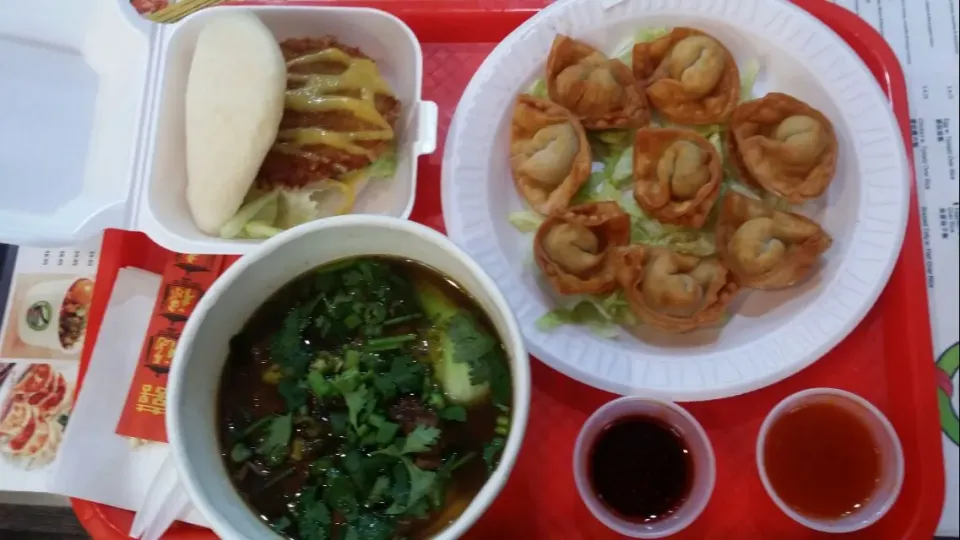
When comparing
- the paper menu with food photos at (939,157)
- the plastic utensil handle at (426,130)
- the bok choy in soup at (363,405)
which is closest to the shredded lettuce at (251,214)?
the plastic utensil handle at (426,130)

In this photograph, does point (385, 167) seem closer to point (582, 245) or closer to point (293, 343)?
point (582, 245)

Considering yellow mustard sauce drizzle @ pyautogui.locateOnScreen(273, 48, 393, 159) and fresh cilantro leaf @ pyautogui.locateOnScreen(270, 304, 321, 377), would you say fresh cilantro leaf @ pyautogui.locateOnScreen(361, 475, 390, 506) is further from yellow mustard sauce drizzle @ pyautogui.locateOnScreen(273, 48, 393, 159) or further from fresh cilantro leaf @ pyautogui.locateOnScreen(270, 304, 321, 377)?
yellow mustard sauce drizzle @ pyautogui.locateOnScreen(273, 48, 393, 159)

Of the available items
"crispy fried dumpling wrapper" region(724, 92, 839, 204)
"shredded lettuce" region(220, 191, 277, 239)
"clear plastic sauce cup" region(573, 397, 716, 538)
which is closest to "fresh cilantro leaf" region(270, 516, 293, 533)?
"clear plastic sauce cup" region(573, 397, 716, 538)

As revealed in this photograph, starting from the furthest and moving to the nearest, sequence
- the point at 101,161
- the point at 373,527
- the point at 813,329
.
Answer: the point at 101,161 < the point at 813,329 < the point at 373,527

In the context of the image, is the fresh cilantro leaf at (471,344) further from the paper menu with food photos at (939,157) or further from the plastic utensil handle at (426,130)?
the paper menu with food photos at (939,157)

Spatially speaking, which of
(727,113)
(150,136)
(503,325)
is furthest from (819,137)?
(150,136)

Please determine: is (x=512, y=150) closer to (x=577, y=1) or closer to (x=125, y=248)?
(x=577, y=1)

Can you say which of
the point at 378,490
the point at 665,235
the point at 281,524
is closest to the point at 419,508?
the point at 378,490
